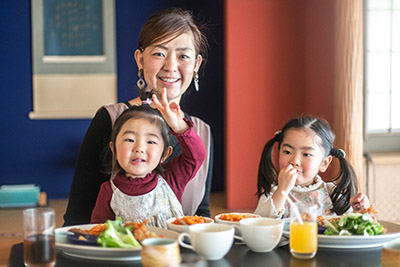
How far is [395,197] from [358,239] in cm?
290

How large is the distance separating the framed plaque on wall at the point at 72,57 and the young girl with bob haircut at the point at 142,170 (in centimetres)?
337

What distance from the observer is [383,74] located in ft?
13.3

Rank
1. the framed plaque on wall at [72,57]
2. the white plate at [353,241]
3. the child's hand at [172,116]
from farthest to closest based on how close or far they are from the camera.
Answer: the framed plaque on wall at [72,57] → the child's hand at [172,116] → the white plate at [353,241]

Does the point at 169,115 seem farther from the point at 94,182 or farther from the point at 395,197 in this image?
the point at 395,197

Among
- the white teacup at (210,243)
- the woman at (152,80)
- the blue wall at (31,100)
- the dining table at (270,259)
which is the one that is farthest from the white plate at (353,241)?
the blue wall at (31,100)

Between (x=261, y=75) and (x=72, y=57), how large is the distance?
6.10 feet

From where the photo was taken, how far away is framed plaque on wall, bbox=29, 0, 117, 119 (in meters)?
4.92

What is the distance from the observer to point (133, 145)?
1.64 m

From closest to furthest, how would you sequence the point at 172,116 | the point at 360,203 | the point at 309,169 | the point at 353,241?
the point at 353,241 → the point at 172,116 → the point at 360,203 → the point at 309,169

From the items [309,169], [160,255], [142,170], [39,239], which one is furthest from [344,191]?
[39,239]

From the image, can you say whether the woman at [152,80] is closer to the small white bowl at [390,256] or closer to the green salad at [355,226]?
the green salad at [355,226]

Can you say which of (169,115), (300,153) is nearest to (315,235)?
(169,115)

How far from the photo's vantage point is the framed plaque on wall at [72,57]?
4.92 m

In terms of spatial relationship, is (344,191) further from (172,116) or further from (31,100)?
(31,100)
